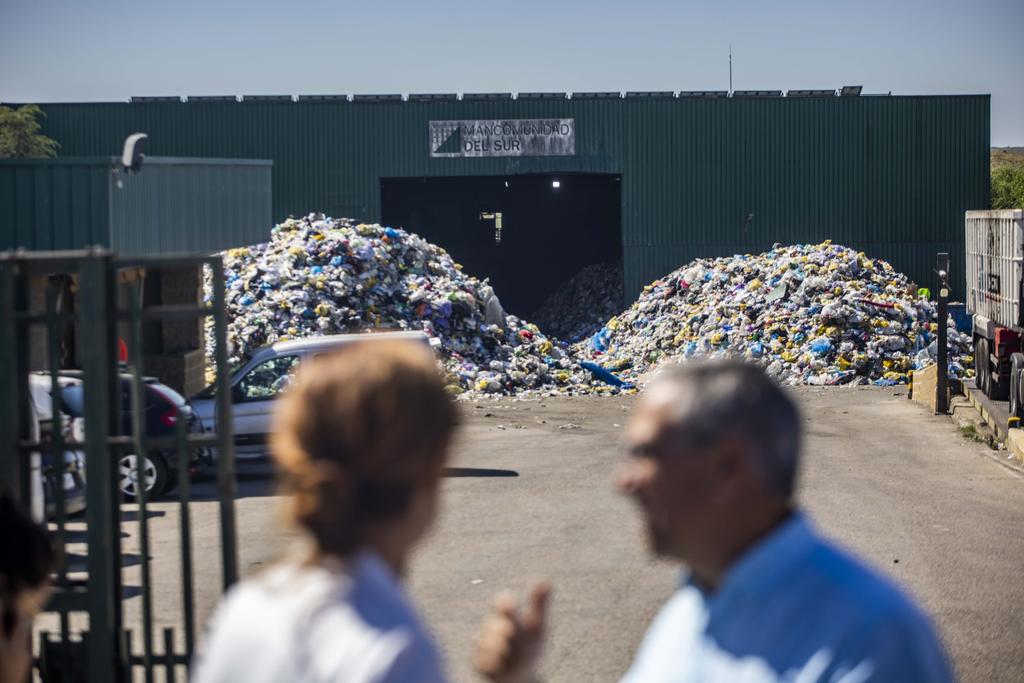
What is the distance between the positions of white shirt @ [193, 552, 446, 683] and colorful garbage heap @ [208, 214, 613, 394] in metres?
23.6

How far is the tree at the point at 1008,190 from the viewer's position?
242 ft

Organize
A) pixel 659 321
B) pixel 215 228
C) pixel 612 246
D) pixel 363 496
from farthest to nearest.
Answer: pixel 612 246 → pixel 659 321 → pixel 215 228 → pixel 363 496

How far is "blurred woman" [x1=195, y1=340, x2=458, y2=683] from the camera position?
231cm

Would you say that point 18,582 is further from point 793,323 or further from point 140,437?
point 793,323

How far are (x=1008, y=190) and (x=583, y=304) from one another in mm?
42643

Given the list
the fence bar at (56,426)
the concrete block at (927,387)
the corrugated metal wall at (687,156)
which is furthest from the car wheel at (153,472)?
the corrugated metal wall at (687,156)

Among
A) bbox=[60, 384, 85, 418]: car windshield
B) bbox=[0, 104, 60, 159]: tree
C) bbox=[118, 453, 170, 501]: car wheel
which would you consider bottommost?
bbox=[118, 453, 170, 501]: car wheel

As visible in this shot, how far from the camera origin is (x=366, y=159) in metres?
39.5

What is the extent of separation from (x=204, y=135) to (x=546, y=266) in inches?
627

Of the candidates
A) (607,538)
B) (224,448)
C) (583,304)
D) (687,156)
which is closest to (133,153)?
(607,538)

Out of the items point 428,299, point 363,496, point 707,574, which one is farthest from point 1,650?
point 428,299

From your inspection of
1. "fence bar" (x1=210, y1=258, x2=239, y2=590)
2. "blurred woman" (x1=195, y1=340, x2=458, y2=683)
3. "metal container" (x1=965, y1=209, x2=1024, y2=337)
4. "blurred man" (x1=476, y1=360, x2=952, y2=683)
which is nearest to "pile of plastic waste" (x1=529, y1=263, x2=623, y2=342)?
"metal container" (x1=965, y1=209, x2=1024, y2=337)

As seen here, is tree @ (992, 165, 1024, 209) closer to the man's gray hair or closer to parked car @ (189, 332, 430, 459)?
parked car @ (189, 332, 430, 459)

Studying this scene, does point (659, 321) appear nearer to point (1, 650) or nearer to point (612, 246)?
point (612, 246)
